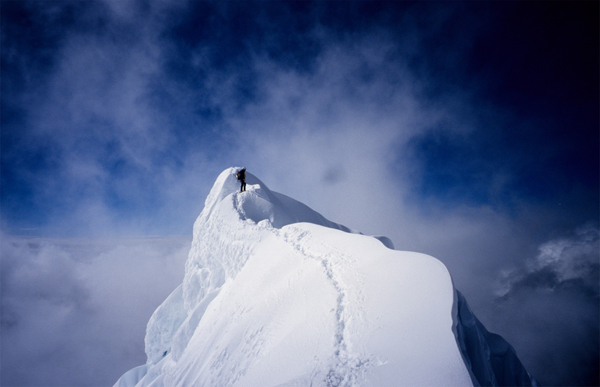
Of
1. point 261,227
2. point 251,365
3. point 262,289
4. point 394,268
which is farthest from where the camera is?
point 261,227

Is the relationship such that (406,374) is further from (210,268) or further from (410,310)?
(210,268)

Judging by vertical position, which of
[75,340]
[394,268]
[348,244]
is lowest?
[394,268]

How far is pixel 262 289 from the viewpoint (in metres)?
8.16

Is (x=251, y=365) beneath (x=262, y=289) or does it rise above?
beneath

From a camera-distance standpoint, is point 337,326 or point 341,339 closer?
point 341,339

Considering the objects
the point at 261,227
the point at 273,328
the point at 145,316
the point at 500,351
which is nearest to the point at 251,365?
the point at 273,328

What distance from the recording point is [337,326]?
477cm

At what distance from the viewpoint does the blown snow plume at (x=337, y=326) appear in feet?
12.5

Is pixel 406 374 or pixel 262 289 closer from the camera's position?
pixel 406 374

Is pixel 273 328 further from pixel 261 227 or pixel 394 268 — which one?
pixel 261 227

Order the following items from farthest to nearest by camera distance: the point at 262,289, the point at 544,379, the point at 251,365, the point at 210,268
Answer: the point at 544,379
the point at 210,268
the point at 262,289
the point at 251,365

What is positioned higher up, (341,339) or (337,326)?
(337,326)

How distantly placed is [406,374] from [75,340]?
260542mm

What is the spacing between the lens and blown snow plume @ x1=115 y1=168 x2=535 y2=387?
3.82 metres
